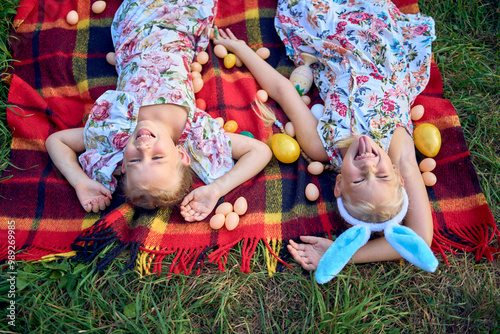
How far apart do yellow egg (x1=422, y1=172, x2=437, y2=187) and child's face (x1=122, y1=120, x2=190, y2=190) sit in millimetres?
1422

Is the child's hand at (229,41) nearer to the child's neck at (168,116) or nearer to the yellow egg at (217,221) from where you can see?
the child's neck at (168,116)

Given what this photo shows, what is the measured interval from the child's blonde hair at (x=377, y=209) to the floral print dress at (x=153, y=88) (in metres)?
0.77

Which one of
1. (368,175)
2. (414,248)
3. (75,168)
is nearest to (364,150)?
(368,175)

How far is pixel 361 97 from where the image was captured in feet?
6.30

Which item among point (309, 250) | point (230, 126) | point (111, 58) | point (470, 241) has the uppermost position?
point (111, 58)

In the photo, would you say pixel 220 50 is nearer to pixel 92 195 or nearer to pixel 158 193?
pixel 158 193

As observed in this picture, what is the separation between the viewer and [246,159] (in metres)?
1.95

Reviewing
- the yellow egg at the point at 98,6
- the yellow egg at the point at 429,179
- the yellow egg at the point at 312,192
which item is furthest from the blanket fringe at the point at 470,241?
the yellow egg at the point at 98,6

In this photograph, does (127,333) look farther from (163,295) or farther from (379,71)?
(379,71)

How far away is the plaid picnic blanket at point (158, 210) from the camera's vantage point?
1749mm

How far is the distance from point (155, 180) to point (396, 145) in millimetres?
1321

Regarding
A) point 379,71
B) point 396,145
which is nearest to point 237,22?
point 379,71

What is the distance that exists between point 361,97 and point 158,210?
1329 millimetres

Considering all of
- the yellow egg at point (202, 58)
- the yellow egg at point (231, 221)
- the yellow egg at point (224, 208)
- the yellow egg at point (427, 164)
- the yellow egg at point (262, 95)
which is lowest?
the yellow egg at point (427, 164)
